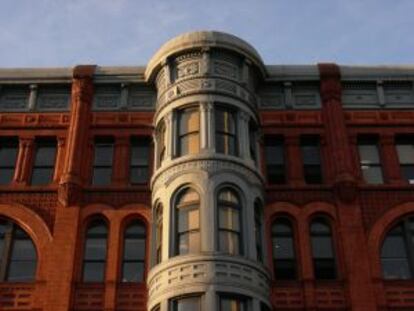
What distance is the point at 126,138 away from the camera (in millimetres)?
28562

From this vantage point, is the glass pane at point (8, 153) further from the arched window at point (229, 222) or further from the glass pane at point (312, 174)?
the glass pane at point (312, 174)

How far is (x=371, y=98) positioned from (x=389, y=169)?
3312 millimetres

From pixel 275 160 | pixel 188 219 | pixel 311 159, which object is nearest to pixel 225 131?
→ pixel 275 160

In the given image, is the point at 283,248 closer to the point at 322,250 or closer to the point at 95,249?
the point at 322,250

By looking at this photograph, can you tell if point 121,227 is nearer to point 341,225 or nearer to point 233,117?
point 233,117

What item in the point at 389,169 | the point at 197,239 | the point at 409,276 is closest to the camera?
the point at 197,239

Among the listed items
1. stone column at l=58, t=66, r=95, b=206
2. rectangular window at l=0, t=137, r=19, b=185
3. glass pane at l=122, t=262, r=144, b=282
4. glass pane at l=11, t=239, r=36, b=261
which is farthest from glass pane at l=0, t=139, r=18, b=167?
glass pane at l=122, t=262, r=144, b=282

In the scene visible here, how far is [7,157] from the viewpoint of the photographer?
94.1 ft

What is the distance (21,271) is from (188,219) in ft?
20.8

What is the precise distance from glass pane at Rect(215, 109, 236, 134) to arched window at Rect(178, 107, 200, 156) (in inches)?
28.4

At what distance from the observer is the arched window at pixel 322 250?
84.0ft

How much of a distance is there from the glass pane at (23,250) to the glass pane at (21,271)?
19 centimetres

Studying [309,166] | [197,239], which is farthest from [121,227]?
[309,166]

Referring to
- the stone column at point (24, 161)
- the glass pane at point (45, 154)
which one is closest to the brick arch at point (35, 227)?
the stone column at point (24, 161)
